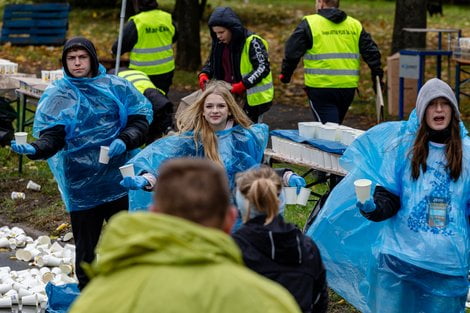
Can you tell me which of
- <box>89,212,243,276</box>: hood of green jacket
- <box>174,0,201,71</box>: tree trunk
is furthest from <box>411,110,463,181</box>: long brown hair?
<box>174,0,201,71</box>: tree trunk

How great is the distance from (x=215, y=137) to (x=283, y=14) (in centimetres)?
1919

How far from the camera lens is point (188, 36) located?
1822 centimetres

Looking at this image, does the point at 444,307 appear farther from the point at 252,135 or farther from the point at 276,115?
the point at 276,115

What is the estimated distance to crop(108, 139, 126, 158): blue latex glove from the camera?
21.2 feet

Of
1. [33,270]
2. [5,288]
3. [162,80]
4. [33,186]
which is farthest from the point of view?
[162,80]

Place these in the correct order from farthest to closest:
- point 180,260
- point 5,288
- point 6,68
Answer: point 6,68 < point 5,288 < point 180,260

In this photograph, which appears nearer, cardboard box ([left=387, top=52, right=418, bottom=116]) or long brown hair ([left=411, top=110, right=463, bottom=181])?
A: long brown hair ([left=411, top=110, right=463, bottom=181])

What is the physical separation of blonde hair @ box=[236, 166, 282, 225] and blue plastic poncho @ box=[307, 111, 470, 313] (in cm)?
139

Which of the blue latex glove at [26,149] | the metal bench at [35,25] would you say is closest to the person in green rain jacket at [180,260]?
the blue latex glove at [26,149]

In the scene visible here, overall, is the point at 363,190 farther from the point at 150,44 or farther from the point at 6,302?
A: the point at 150,44

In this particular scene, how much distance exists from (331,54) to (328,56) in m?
0.03

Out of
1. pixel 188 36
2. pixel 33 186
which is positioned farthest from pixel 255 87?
pixel 188 36

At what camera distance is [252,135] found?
615 centimetres

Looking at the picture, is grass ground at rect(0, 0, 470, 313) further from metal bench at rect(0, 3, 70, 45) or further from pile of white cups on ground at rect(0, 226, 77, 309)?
pile of white cups on ground at rect(0, 226, 77, 309)
